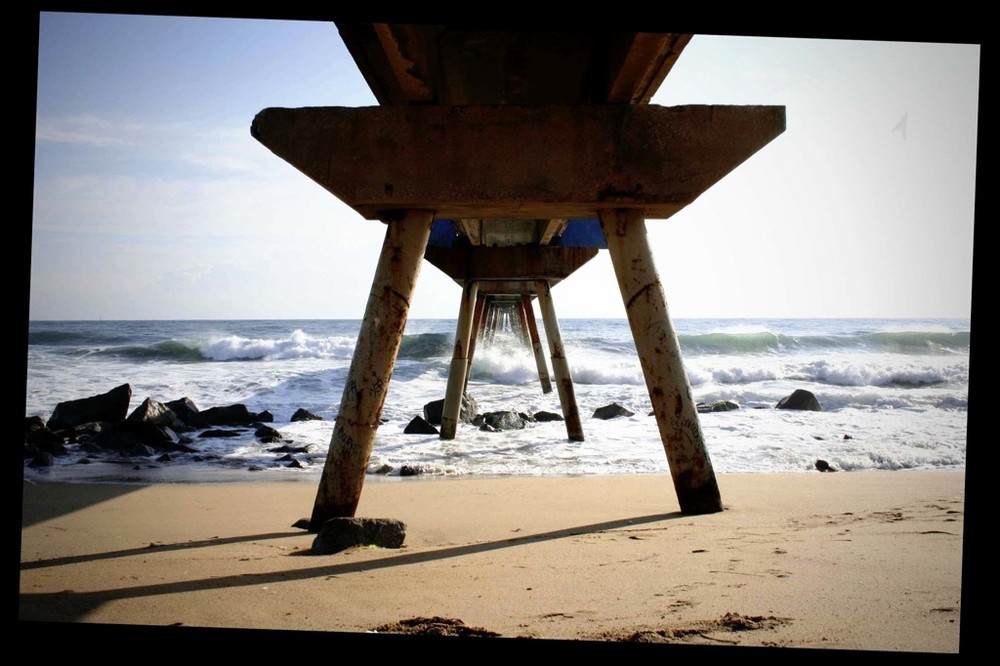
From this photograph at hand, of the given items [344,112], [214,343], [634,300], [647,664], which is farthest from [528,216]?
[214,343]

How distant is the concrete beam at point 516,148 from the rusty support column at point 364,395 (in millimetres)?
487

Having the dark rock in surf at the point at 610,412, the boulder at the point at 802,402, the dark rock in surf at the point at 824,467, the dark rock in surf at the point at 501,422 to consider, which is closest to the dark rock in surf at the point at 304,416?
the dark rock in surf at the point at 501,422

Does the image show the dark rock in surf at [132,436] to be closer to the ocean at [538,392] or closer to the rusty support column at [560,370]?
the ocean at [538,392]

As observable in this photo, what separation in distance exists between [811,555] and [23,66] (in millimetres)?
3231

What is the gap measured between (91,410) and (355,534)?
29.6 ft

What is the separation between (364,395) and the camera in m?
3.78

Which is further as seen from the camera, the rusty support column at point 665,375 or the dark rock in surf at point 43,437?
the dark rock in surf at point 43,437

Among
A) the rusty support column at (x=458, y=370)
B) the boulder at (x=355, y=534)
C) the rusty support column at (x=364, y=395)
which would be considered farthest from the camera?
the rusty support column at (x=458, y=370)

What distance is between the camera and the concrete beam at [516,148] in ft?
12.6

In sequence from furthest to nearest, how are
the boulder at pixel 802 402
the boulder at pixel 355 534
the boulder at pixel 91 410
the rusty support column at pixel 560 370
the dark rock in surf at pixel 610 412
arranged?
the boulder at pixel 802 402 < the dark rock in surf at pixel 610 412 < the boulder at pixel 91 410 < the rusty support column at pixel 560 370 < the boulder at pixel 355 534

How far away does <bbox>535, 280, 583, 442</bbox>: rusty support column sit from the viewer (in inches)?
391

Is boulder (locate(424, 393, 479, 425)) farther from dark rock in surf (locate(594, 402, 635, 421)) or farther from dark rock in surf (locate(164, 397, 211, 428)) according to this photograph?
dark rock in surf (locate(164, 397, 211, 428))

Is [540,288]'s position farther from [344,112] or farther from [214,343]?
[214,343]

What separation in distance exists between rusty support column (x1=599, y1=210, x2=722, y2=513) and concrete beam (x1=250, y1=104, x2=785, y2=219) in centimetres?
36
